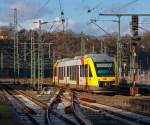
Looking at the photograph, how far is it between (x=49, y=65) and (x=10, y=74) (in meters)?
16.7

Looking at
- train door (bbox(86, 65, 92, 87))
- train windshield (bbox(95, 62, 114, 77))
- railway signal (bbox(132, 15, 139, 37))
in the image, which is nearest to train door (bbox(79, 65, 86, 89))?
train door (bbox(86, 65, 92, 87))

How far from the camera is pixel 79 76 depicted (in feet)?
155

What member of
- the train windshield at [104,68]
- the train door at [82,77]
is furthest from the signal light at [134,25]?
the train door at [82,77]

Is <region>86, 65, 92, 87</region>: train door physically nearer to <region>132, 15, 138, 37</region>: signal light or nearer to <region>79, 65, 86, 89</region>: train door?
<region>79, 65, 86, 89</region>: train door

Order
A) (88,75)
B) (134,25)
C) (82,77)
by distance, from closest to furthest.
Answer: (134,25)
(88,75)
(82,77)

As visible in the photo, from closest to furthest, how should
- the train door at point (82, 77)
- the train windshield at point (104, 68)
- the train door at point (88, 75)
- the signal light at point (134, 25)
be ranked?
the signal light at point (134, 25), the train windshield at point (104, 68), the train door at point (88, 75), the train door at point (82, 77)

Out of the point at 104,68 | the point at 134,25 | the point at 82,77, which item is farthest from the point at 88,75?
the point at 134,25

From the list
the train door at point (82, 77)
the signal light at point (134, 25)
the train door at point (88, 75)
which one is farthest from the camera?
the train door at point (82, 77)

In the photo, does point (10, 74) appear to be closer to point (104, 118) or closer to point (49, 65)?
point (49, 65)

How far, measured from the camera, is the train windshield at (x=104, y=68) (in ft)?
143

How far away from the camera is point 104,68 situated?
144 ft

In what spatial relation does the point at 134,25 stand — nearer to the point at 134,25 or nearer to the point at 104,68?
the point at 134,25

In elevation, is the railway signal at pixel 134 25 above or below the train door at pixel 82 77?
above

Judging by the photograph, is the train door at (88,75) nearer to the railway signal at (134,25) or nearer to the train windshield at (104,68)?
the train windshield at (104,68)
